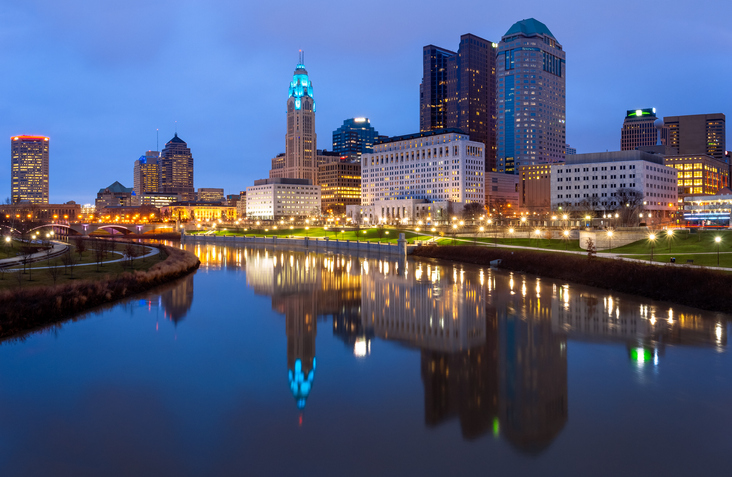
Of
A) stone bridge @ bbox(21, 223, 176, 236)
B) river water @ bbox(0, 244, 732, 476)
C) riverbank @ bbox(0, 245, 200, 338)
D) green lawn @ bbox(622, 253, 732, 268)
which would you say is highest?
stone bridge @ bbox(21, 223, 176, 236)

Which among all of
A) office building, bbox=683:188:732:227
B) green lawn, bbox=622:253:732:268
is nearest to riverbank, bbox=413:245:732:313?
green lawn, bbox=622:253:732:268

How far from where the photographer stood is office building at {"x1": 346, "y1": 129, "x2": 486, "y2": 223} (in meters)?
173

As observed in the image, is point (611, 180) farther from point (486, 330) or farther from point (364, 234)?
point (486, 330)

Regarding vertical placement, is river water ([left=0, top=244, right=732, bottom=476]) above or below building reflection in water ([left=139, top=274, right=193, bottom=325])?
below

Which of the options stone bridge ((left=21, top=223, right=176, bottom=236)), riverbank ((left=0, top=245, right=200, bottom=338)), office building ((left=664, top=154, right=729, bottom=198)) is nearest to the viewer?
riverbank ((left=0, top=245, right=200, bottom=338))

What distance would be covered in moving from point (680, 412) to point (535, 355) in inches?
263

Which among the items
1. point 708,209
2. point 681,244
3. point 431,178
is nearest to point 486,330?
point 681,244

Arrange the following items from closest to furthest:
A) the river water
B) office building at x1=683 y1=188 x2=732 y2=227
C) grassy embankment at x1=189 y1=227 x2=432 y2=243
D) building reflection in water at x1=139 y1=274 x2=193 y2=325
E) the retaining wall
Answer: the river water → building reflection in water at x1=139 y1=274 x2=193 y2=325 → the retaining wall → grassy embankment at x1=189 y1=227 x2=432 y2=243 → office building at x1=683 y1=188 x2=732 y2=227

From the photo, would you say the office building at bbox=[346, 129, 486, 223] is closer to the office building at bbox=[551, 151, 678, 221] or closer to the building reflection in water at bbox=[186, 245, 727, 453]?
the office building at bbox=[551, 151, 678, 221]

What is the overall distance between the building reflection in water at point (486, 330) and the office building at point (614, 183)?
294ft

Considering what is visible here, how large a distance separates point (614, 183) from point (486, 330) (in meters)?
118

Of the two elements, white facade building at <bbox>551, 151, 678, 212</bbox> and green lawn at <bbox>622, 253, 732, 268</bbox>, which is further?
white facade building at <bbox>551, 151, 678, 212</bbox>

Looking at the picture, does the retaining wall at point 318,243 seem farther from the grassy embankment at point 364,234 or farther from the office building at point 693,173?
the office building at point 693,173

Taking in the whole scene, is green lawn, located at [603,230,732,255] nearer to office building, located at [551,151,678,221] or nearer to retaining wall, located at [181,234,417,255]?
retaining wall, located at [181,234,417,255]
